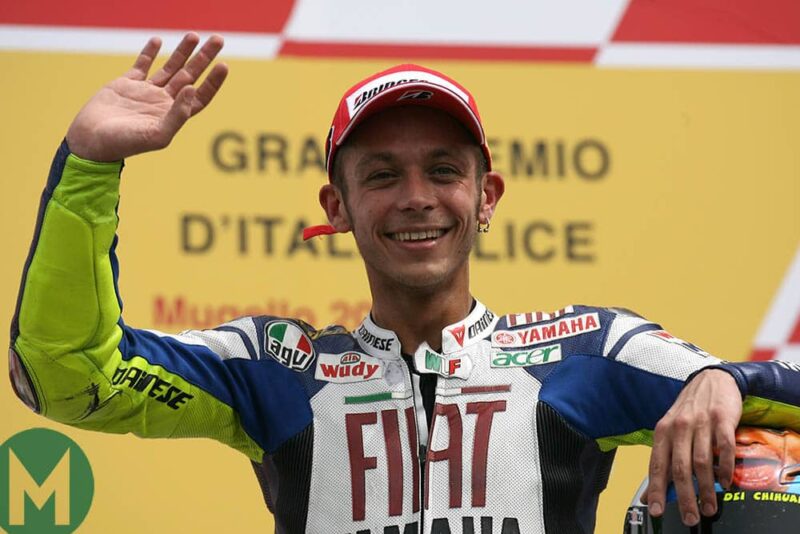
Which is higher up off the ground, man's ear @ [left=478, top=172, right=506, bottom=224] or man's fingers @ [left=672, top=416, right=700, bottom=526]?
man's ear @ [left=478, top=172, right=506, bottom=224]

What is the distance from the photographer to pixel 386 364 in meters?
2.17

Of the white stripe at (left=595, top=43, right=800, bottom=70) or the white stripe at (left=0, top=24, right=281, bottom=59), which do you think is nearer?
the white stripe at (left=0, top=24, right=281, bottom=59)

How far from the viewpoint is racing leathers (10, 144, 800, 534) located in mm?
1955

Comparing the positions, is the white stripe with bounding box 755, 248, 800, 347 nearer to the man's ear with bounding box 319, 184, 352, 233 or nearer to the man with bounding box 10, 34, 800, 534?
the man with bounding box 10, 34, 800, 534

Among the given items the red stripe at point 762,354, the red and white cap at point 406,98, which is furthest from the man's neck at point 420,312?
the red stripe at point 762,354

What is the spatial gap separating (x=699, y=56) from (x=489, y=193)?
973 mm

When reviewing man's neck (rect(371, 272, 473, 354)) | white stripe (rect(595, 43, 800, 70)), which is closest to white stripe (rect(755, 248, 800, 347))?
white stripe (rect(595, 43, 800, 70))

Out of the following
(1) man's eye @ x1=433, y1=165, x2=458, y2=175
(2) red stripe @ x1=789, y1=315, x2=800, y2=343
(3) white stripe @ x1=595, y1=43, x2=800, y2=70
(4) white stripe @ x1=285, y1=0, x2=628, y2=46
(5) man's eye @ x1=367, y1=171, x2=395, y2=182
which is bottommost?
(2) red stripe @ x1=789, y1=315, x2=800, y2=343

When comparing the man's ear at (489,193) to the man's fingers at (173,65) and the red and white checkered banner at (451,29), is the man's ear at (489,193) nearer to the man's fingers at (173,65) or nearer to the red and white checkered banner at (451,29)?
the man's fingers at (173,65)

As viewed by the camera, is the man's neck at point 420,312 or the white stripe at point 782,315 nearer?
the man's neck at point 420,312

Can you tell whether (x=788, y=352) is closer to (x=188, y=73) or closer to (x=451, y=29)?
(x=451, y=29)

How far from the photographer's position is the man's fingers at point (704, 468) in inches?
68.8

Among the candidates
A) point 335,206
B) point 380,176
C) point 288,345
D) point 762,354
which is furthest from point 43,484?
point 762,354

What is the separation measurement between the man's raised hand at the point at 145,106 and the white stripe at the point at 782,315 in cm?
149
